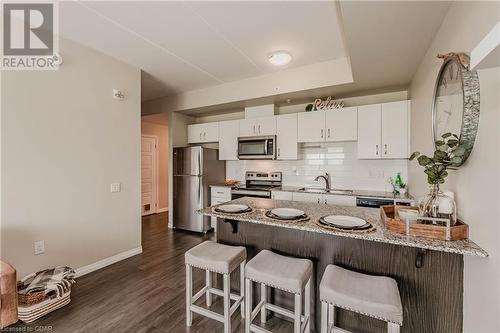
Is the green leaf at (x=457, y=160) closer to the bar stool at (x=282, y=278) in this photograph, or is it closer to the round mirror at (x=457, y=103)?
the round mirror at (x=457, y=103)

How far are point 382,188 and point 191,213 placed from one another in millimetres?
3299

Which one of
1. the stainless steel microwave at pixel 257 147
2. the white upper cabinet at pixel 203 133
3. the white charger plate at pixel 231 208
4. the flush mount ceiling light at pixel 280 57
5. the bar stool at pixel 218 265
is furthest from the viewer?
the white upper cabinet at pixel 203 133

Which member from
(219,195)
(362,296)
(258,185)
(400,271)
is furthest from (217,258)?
(258,185)

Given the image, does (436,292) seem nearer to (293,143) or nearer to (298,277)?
(298,277)

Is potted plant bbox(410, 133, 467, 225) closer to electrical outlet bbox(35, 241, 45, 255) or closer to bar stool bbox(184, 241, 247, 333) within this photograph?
bar stool bbox(184, 241, 247, 333)

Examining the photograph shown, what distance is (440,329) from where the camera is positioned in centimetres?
137

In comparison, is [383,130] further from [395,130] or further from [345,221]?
[345,221]

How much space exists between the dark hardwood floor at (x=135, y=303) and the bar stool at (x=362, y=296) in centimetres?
73

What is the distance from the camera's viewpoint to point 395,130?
3018 mm

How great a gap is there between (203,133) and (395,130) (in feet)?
11.1

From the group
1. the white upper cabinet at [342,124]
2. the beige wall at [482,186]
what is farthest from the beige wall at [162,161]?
the beige wall at [482,186]

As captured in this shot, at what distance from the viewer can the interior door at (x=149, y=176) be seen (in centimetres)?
565

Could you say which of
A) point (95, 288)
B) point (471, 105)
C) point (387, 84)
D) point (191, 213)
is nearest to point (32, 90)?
point (95, 288)

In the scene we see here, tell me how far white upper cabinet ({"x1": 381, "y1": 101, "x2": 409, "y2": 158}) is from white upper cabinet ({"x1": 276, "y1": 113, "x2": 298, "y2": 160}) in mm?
1278
